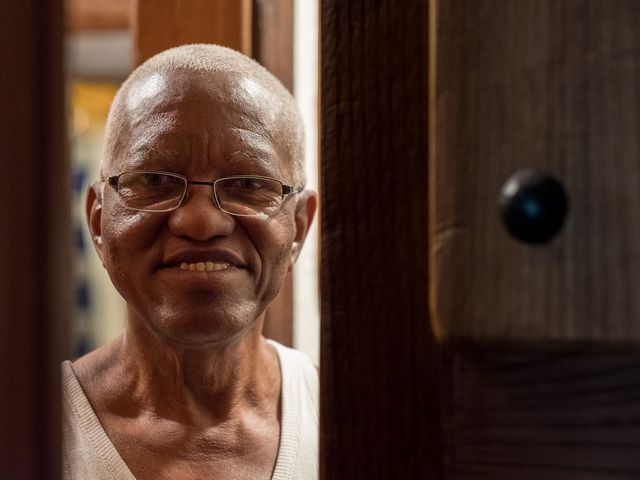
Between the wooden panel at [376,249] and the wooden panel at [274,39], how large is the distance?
120 centimetres

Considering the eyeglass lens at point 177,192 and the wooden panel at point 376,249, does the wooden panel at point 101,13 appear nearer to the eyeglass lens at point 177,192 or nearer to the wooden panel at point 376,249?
the eyeglass lens at point 177,192

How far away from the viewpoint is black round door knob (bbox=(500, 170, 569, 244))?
Result: 33 cm

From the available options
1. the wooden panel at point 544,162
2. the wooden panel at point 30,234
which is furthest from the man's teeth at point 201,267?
the wooden panel at point 544,162

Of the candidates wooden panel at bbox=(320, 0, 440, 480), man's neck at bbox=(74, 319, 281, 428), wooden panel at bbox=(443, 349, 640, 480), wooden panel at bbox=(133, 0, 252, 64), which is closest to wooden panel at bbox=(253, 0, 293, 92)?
wooden panel at bbox=(133, 0, 252, 64)

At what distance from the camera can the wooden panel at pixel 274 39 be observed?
1608 mm

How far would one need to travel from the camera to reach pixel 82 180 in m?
4.11

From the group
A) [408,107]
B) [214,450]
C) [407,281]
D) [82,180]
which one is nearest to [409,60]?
[408,107]

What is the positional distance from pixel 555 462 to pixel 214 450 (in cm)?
79

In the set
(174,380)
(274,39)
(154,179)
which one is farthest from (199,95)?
(274,39)

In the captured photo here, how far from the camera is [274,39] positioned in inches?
63.7

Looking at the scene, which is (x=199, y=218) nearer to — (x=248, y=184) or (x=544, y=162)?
(x=248, y=184)

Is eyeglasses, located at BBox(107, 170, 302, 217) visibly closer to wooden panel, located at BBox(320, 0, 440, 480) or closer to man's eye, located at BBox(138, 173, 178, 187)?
man's eye, located at BBox(138, 173, 178, 187)

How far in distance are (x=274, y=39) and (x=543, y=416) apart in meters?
1.38

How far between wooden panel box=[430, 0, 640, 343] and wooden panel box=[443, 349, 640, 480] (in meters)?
0.03
